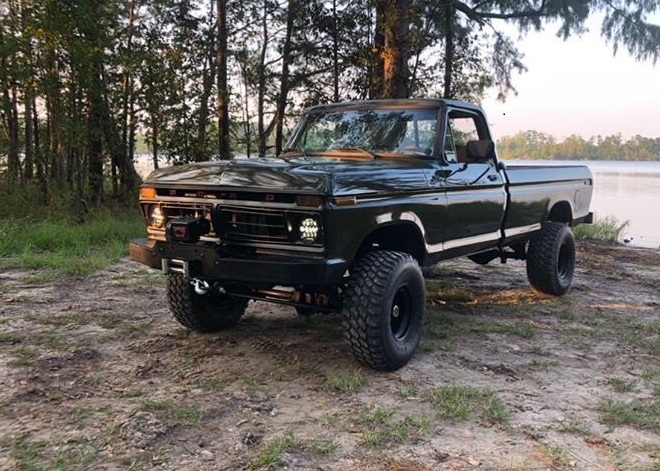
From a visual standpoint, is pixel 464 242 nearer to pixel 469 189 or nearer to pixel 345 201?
pixel 469 189

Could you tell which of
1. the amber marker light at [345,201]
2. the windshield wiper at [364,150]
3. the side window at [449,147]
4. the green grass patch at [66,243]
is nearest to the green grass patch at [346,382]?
the amber marker light at [345,201]

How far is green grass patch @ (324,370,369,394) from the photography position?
3633 millimetres

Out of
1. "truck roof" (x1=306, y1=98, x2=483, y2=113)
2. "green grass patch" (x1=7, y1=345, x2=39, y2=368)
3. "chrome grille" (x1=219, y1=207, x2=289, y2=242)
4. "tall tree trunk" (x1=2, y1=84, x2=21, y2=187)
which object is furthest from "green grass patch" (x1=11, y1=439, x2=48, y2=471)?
"tall tree trunk" (x1=2, y1=84, x2=21, y2=187)

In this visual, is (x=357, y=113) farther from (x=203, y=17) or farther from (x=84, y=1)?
(x=203, y=17)

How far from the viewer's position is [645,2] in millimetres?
11898

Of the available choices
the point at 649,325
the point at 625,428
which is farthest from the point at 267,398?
the point at 649,325

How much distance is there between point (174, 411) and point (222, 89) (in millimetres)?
10315

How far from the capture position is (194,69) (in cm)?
1364

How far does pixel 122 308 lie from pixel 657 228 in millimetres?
15969

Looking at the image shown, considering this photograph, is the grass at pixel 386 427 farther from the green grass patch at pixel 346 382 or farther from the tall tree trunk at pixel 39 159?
the tall tree trunk at pixel 39 159

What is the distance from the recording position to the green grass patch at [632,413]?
326cm

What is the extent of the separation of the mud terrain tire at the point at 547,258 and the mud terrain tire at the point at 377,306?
2674mm

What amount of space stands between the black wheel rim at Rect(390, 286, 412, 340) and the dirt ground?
0.25 metres

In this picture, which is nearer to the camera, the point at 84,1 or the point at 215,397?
the point at 215,397
